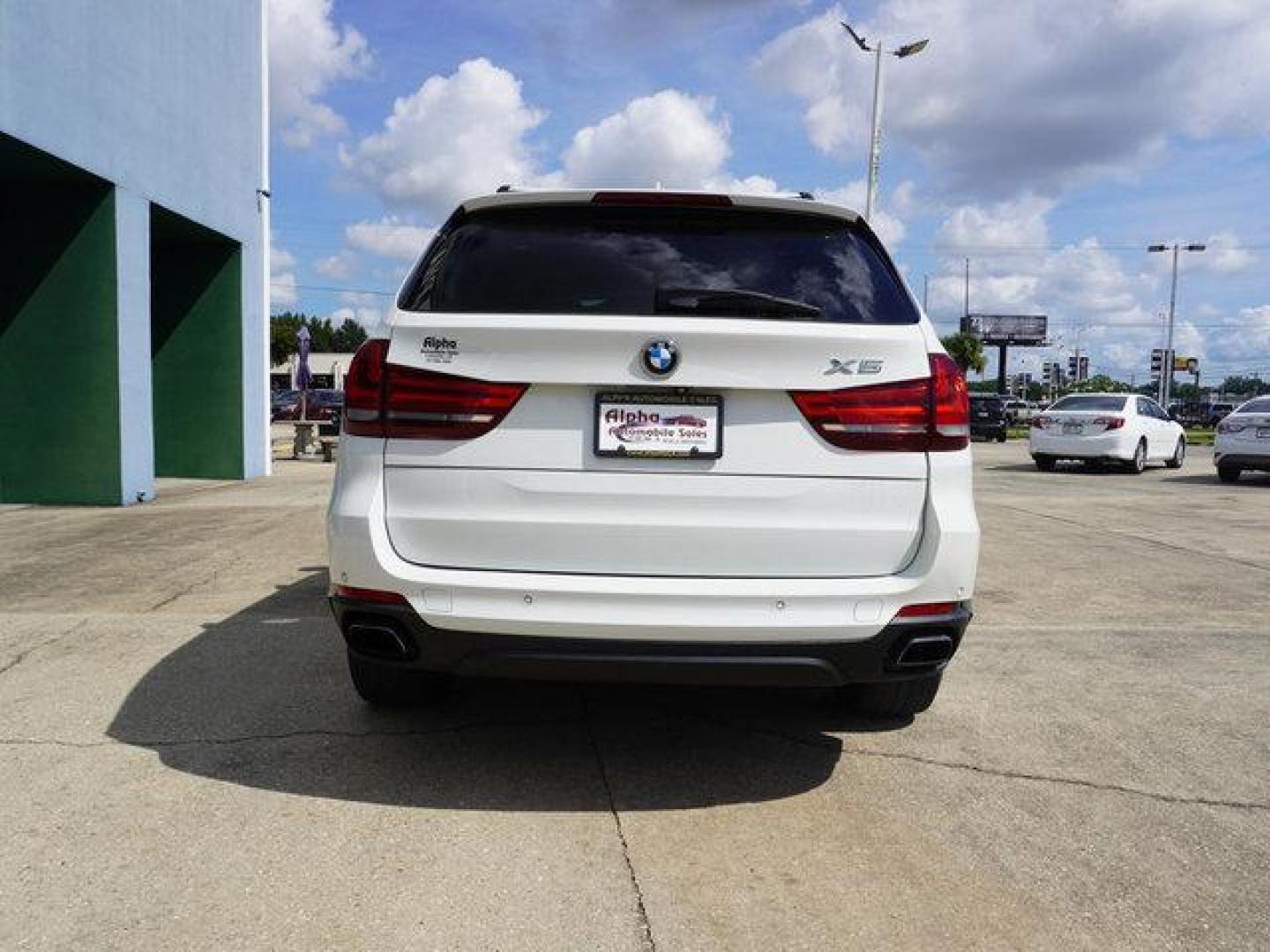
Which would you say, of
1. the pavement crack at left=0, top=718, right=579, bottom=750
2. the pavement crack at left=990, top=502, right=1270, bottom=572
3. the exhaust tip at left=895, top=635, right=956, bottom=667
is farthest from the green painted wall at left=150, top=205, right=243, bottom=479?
the exhaust tip at left=895, top=635, right=956, bottom=667

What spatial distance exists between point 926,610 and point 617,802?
3.73 feet

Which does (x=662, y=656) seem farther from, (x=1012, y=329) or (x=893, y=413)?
(x=1012, y=329)

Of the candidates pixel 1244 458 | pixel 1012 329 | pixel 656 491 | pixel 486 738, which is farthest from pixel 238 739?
pixel 1012 329

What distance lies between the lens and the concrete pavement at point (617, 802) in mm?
2531

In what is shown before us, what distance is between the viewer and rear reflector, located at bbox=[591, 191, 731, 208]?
328 centimetres

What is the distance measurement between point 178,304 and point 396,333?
45.1 ft

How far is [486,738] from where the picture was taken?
149 inches

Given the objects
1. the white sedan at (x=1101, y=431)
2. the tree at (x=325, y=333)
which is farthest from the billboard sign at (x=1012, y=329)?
the white sedan at (x=1101, y=431)

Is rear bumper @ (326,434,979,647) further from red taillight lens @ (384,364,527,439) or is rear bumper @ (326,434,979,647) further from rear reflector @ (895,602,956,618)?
red taillight lens @ (384,364,527,439)

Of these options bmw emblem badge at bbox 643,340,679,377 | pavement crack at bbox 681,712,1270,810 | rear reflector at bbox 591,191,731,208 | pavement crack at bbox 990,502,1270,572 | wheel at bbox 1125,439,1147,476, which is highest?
rear reflector at bbox 591,191,731,208

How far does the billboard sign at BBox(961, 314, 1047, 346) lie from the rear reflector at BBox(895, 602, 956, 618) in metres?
110

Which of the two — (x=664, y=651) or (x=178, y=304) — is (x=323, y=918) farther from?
(x=178, y=304)

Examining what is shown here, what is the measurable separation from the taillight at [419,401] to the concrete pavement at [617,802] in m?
1.18

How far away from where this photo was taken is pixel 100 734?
3.78 meters
